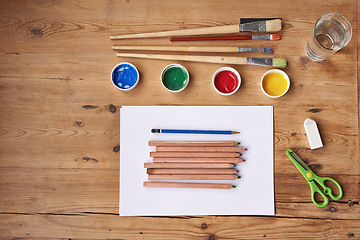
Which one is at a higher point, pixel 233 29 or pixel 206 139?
pixel 233 29

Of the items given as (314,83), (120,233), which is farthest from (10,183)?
(314,83)

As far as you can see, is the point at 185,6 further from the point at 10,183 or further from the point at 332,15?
the point at 10,183

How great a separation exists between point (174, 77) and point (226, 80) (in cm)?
18

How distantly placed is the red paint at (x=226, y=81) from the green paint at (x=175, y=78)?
0.36 feet

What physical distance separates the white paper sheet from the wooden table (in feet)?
0.09

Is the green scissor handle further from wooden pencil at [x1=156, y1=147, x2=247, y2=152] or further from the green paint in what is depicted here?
the green paint

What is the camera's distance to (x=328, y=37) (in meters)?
0.96

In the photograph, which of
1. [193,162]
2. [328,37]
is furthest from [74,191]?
[328,37]

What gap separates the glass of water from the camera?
3.01ft

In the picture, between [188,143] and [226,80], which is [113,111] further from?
[226,80]

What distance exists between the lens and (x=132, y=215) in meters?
0.97

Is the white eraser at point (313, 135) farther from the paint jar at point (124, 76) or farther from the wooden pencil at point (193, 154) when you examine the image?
the paint jar at point (124, 76)

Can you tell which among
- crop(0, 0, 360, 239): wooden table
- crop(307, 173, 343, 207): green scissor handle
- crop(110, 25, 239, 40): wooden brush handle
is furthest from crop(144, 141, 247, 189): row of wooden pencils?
crop(110, 25, 239, 40): wooden brush handle

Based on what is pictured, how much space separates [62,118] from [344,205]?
99 centimetres
